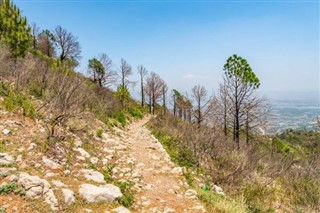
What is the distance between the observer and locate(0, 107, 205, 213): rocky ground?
3539mm

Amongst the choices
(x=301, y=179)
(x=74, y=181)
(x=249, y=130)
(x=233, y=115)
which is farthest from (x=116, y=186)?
(x=249, y=130)

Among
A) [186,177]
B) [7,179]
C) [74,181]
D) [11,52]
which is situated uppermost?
[11,52]

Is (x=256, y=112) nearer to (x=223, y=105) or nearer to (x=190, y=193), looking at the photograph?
(x=223, y=105)

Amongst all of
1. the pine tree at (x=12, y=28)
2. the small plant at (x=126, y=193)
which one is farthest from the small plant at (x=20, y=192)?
the pine tree at (x=12, y=28)

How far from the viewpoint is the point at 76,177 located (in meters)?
4.70

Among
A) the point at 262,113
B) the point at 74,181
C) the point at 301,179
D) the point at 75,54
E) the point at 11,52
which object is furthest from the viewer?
the point at 75,54

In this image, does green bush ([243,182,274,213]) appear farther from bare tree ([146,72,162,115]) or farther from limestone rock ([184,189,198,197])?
bare tree ([146,72,162,115])

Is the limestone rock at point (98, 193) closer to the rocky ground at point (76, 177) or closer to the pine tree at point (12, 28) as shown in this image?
the rocky ground at point (76, 177)

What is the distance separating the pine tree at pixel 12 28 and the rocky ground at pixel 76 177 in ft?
22.9

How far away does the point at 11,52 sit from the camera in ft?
37.3

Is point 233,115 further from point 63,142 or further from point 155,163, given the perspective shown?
point 63,142

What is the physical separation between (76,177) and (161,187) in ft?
6.85

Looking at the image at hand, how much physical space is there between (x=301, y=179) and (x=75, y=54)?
35.3 m

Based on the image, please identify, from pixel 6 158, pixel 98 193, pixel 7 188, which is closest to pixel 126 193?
pixel 98 193
